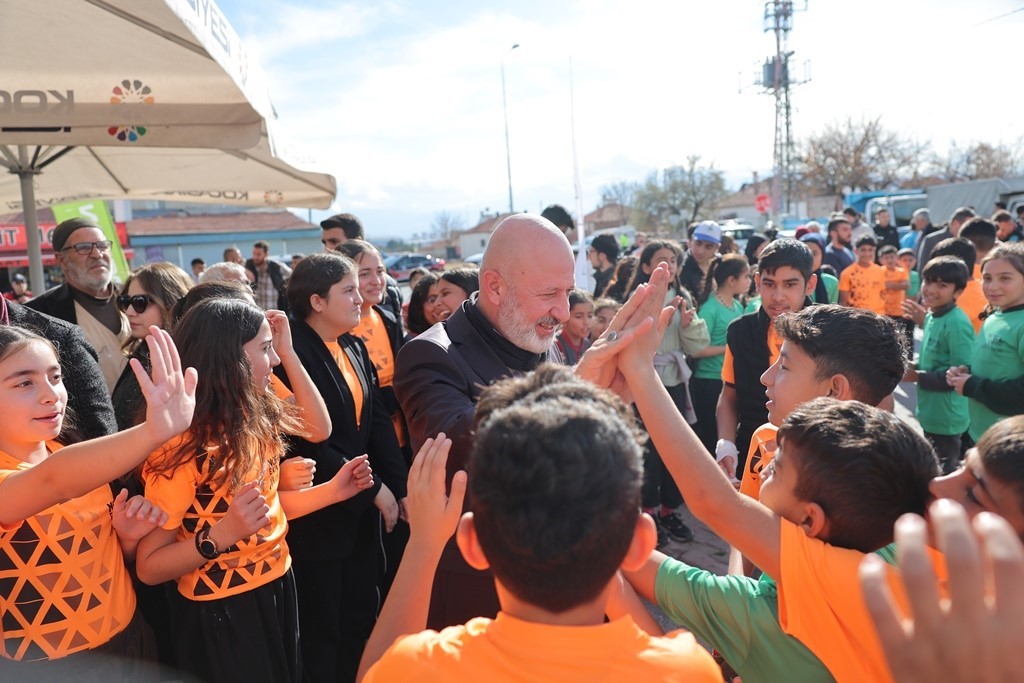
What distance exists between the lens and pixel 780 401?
248 centimetres

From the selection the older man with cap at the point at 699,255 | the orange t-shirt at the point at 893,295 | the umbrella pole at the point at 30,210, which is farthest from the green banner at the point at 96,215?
the orange t-shirt at the point at 893,295

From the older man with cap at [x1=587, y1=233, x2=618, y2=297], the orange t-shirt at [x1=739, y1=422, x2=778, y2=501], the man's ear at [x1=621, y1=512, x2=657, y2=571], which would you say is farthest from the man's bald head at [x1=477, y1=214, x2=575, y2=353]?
the older man with cap at [x1=587, y1=233, x2=618, y2=297]

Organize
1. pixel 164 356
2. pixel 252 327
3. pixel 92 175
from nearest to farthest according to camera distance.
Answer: pixel 164 356 < pixel 252 327 < pixel 92 175

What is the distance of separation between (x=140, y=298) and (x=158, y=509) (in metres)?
1.90

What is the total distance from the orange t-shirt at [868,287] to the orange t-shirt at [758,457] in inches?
270

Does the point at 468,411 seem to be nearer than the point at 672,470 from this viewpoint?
No

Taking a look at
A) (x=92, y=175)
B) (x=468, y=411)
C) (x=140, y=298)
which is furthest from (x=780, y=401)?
(x=92, y=175)

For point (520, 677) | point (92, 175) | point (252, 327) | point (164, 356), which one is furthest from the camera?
point (92, 175)

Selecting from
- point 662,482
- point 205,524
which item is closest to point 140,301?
point 205,524

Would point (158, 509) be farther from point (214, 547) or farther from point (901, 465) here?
point (901, 465)

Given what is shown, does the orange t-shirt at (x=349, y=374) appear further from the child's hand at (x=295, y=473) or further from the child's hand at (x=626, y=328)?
the child's hand at (x=626, y=328)

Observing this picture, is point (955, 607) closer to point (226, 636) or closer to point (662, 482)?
point (226, 636)

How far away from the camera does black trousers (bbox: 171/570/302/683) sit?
2.37 m

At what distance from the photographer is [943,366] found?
476 cm
